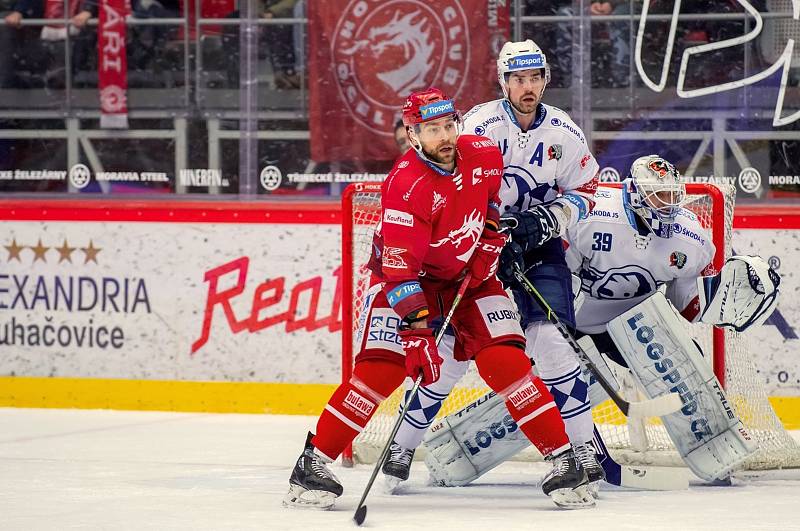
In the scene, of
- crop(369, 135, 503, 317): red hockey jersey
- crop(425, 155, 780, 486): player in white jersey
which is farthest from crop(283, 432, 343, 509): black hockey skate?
crop(425, 155, 780, 486): player in white jersey

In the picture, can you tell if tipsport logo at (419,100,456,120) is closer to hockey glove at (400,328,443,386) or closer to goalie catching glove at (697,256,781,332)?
hockey glove at (400,328,443,386)

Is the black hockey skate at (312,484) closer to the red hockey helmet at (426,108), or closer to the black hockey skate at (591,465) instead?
the black hockey skate at (591,465)

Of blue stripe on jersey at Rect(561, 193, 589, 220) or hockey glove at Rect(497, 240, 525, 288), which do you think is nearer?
hockey glove at Rect(497, 240, 525, 288)

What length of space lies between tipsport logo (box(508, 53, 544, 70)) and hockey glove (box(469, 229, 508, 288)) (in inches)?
20.5

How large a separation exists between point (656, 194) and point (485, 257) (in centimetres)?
64

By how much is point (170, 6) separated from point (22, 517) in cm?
293

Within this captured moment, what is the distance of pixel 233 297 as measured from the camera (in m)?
5.50

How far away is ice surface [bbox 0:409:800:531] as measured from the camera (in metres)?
3.38

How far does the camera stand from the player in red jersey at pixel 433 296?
3.48m

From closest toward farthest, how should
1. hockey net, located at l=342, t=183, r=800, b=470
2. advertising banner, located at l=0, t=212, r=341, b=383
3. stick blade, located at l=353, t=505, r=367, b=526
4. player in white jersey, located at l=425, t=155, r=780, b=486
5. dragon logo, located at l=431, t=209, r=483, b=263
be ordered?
stick blade, located at l=353, t=505, r=367, b=526, dragon logo, located at l=431, t=209, r=483, b=263, player in white jersey, located at l=425, t=155, r=780, b=486, hockey net, located at l=342, t=183, r=800, b=470, advertising banner, located at l=0, t=212, r=341, b=383

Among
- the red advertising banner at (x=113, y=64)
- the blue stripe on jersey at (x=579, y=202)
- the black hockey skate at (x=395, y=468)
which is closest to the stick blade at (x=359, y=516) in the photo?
the black hockey skate at (x=395, y=468)

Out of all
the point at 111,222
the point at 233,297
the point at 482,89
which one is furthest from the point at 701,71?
the point at 111,222

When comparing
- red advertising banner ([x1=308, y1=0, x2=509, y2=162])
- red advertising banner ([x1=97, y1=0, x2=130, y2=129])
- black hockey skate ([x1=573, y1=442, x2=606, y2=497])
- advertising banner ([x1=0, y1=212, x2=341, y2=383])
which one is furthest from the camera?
red advertising banner ([x1=97, y1=0, x2=130, y2=129])

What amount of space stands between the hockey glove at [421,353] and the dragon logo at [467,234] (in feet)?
0.73
